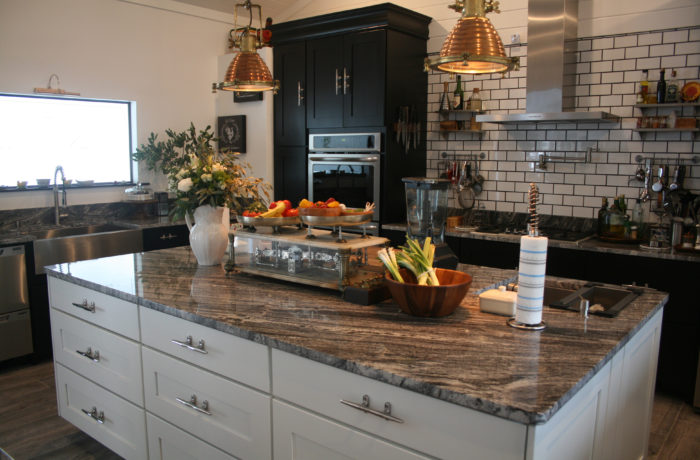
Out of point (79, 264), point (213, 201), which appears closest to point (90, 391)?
point (79, 264)

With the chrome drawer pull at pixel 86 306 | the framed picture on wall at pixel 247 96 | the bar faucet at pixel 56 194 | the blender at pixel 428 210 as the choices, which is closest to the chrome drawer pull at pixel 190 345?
the chrome drawer pull at pixel 86 306

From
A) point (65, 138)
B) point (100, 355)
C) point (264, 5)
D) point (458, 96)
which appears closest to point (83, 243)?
point (65, 138)

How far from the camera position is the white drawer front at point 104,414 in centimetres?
257

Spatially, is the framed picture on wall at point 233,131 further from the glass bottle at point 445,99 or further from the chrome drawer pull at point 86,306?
the chrome drawer pull at point 86,306

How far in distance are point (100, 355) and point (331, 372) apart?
1524 millimetres

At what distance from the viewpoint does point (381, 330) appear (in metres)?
1.95

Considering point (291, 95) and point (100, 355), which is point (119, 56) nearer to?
point (291, 95)

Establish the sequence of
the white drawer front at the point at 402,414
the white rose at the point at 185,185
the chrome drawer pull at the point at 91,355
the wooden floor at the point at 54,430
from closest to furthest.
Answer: the white drawer front at the point at 402,414 < the chrome drawer pull at the point at 91,355 < the white rose at the point at 185,185 < the wooden floor at the point at 54,430

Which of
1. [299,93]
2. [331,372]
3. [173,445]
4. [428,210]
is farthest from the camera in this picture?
[299,93]

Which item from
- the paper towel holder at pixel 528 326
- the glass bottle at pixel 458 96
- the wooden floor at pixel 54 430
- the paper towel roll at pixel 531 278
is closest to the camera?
the paper towel roll at pixel 531 278

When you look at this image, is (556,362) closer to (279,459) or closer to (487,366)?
(487,366)

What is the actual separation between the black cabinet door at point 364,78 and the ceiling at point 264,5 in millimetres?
1369

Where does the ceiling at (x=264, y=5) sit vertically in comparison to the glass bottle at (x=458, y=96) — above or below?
above

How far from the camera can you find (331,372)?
1.75 m
